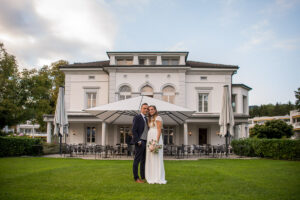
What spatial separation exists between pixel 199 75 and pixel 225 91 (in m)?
6.84

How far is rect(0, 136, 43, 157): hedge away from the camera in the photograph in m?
14.7

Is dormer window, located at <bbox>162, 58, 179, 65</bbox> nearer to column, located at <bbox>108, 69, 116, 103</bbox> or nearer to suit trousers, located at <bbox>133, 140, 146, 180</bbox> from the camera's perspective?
column, located at <bbox>108, 69, 116, 103</bbox>

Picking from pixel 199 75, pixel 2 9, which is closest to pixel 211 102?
pixel 199 75

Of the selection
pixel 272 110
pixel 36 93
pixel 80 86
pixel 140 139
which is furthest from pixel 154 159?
pixel 272 110

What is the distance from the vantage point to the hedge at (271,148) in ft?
44.0

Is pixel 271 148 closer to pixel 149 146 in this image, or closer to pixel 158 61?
pixel 149 146

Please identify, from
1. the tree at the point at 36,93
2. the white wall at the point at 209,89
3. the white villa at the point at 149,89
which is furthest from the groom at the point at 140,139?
the tree at the point at 36,93

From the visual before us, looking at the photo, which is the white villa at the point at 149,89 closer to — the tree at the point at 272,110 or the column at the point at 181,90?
the column at the point at 181,90

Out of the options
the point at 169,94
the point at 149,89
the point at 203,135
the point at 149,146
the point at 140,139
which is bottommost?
the point at 203,135

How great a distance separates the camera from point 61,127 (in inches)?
623

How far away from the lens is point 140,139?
6.40 metres

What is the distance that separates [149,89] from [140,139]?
15.7m

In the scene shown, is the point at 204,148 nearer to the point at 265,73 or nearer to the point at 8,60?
the point at 265,73

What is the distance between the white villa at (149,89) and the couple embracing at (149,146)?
584 inches
